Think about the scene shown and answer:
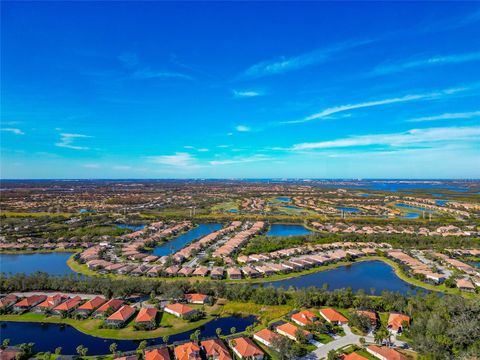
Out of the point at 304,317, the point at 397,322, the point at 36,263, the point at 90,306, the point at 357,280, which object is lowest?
the point at 357,280

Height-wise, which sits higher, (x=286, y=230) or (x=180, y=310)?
(x=180, y=310)

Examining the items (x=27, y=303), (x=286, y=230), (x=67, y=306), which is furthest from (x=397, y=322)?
(x=286, y=230)

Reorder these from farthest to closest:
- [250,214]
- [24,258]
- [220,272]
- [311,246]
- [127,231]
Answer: [250,214] → [127,231] → [311,246] → [24,258] → [220,272]

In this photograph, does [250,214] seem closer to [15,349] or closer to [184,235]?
[184,235]

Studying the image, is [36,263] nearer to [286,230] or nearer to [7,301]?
[7,301]

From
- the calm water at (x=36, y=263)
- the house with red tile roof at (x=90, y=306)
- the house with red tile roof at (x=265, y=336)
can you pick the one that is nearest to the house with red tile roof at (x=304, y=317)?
the house with red tile roof at (x=265, y=336)

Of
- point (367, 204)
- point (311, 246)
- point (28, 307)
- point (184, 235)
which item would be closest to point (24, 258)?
point (28, 307)

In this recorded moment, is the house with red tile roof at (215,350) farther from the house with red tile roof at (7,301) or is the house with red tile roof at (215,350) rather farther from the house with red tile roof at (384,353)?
the house with red tile roof at (7,301)
